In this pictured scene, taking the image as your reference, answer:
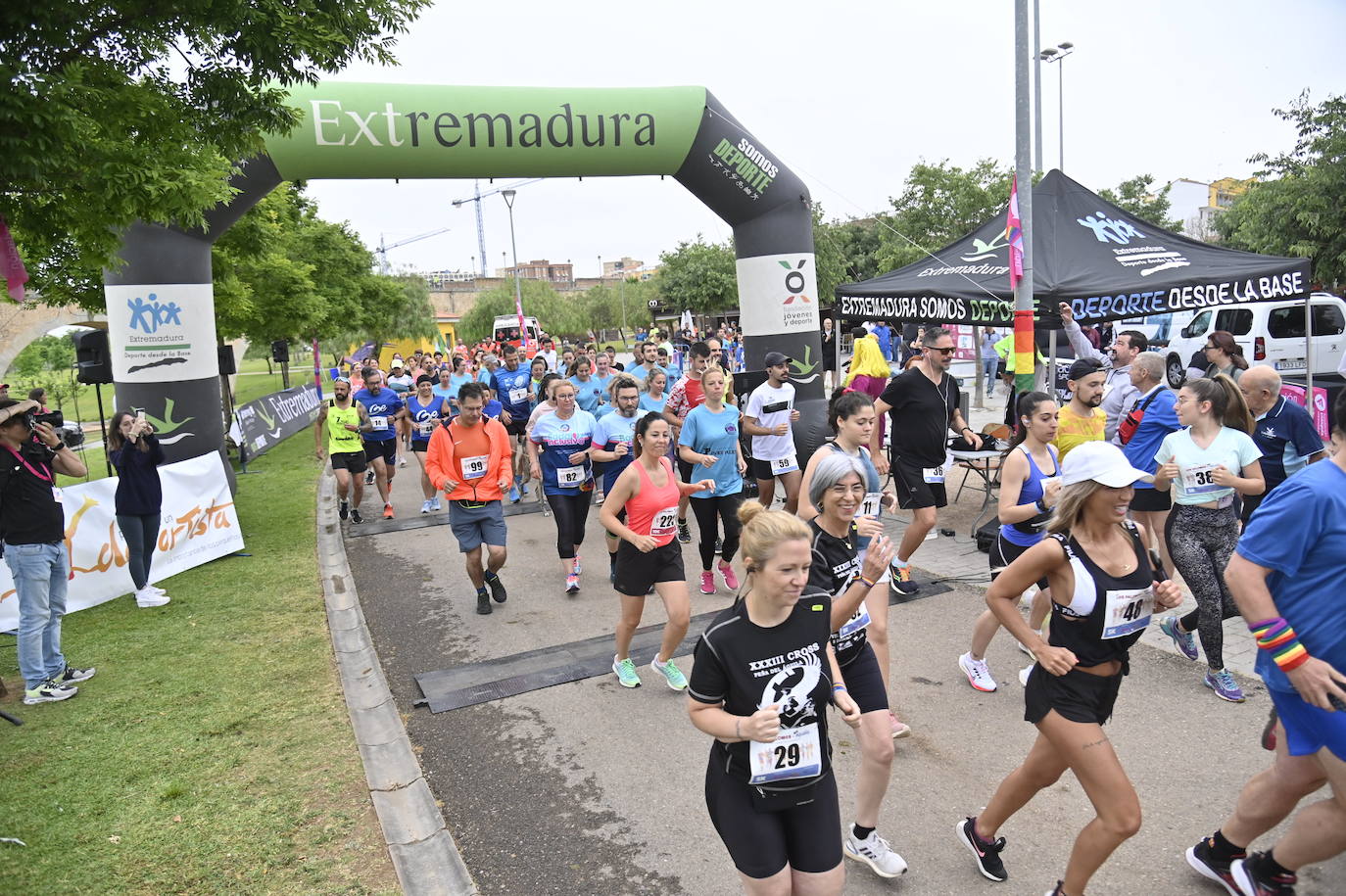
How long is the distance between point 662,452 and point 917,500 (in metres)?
2.49

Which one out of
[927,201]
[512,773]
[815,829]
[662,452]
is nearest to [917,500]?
[662,452]

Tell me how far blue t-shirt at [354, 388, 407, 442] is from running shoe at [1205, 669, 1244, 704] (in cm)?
937

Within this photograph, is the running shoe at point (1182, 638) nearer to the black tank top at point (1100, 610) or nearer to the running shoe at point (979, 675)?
the running shoe at point (979, 675)

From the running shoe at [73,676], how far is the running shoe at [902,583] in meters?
6.11

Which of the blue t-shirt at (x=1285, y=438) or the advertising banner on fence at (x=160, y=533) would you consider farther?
the advertising banner on fence at (x=160, y=533)

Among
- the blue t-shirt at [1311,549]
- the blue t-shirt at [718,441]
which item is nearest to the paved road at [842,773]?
the blue t-shirt at [1311,549]

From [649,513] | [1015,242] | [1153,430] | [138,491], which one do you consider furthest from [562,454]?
[1015,242]

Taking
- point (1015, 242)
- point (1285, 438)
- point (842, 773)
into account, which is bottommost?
point (842, 773)

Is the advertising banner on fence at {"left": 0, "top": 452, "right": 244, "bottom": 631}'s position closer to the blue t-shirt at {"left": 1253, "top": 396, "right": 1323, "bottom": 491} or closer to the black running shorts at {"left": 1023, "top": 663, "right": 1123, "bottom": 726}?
the black running shorts at {"left": 1023, "top": 663, "right": 1123, "bottom": 726}

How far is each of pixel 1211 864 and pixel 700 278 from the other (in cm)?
4726

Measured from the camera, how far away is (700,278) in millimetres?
49406

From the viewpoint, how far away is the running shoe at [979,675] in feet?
18.0

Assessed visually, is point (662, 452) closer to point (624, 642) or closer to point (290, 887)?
point (624, 642)

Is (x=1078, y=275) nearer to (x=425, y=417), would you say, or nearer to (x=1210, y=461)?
(x=1210, y=461)
